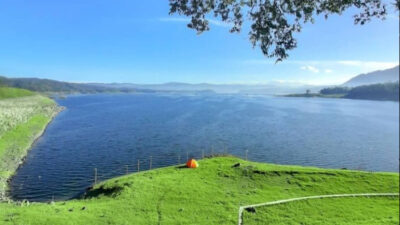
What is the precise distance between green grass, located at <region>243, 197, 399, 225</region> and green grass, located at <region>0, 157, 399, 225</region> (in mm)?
387

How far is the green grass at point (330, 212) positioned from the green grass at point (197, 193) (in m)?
0.39

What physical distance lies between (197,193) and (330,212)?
1270cm

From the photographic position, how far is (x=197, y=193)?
35406 mm

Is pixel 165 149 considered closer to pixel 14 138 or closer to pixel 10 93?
pixel 14 138

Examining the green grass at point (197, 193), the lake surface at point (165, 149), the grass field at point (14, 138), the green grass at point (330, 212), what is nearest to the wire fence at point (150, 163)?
the lake surface at point (165, 149)

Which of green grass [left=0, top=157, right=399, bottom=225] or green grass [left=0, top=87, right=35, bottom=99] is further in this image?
green grass [left=0, top=87, right=35, bottom=99]

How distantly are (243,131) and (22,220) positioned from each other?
8629 centimetres

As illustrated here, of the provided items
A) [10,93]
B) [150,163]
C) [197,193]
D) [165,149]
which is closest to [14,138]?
[165,149]

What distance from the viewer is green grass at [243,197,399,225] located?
29.4 meters

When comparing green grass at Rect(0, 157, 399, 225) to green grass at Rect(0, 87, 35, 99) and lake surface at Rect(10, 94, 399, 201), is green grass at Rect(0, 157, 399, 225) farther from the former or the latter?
green grass at Rect(0, 87, 35, 99)

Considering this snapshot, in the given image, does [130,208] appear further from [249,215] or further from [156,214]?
[249,215]

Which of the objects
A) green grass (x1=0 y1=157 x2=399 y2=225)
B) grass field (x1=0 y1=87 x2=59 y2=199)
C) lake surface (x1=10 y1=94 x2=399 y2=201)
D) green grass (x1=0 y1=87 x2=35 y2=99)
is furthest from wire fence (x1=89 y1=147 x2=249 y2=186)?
green grass (x1=0 y1=87 x2=35 y2=99)

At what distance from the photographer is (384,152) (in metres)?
85.8

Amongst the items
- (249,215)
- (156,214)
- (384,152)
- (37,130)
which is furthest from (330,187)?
(37,130)
